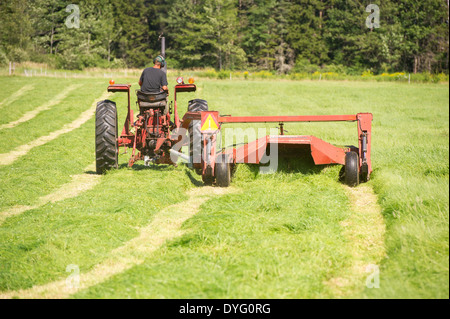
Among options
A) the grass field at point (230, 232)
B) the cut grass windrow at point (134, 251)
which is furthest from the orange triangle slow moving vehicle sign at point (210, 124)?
the cut grass windrow at point (134, 251)

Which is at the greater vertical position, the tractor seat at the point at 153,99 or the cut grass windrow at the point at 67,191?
the tractor seat at the point at 153,99

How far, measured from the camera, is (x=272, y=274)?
4.49 metres

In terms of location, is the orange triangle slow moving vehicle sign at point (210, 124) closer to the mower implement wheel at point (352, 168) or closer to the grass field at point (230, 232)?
the grass field at point (230, 232)

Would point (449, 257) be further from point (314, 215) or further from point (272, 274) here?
point (314, 215)

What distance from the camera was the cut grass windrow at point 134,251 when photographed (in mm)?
4676

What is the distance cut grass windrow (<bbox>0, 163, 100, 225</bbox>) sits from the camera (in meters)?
7.93

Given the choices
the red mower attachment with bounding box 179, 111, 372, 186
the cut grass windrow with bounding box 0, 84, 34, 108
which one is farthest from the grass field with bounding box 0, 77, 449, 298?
the cut grass windrow with bounding box 0, 84, 34, 108

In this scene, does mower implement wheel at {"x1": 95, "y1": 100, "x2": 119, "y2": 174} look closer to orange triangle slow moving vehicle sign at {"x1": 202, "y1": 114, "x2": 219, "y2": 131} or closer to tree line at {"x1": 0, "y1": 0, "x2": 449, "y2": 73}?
orange triangle slow moving vehicle sign at {"x1": 202, "y1": 114, "x2": 219, "y2": 131}

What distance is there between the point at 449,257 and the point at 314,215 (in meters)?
2.40

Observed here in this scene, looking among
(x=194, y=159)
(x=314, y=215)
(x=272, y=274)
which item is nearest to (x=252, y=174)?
(x=194, y=159)

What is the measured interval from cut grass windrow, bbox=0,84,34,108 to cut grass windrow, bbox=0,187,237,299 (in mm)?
20800

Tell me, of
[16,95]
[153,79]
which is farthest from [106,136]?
[16,95]

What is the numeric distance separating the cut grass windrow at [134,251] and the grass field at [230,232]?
Result: 2 cm

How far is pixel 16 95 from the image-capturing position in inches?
1148
